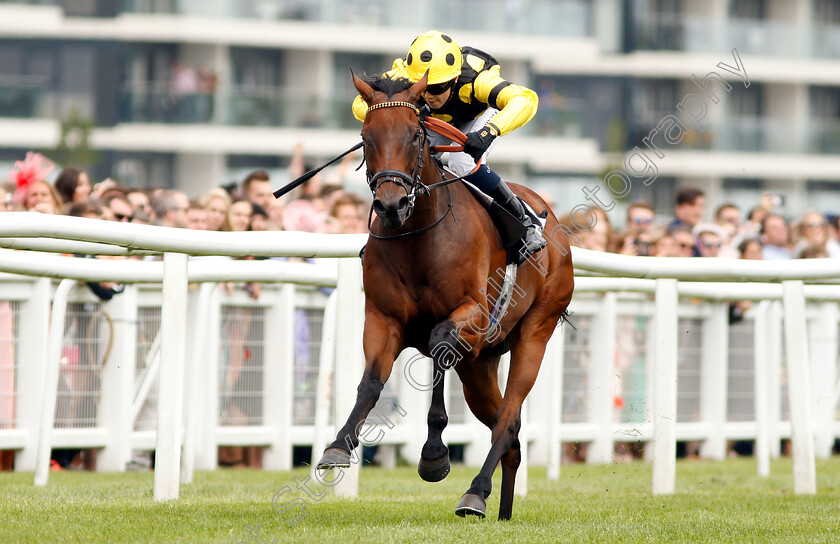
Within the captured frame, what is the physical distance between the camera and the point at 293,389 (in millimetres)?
8703

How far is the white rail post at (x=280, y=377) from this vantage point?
849 cm

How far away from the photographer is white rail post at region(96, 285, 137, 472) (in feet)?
25.6

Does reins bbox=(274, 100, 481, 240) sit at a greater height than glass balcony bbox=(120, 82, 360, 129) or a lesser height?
lesser

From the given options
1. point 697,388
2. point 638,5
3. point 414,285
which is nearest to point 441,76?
point 414,285

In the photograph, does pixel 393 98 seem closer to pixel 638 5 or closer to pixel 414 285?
pixel 414 285

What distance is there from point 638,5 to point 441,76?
37638mm

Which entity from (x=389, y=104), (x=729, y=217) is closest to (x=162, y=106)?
(x=729, y=217)

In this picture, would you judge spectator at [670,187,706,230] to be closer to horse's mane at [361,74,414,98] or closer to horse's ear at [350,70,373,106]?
horse's mane at [361,74,414,98]

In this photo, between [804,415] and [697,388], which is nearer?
[804,415]

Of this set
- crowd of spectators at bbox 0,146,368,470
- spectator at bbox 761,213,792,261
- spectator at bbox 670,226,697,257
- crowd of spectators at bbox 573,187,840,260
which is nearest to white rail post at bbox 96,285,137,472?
crowd of spectators at bbox 0,146,368,470

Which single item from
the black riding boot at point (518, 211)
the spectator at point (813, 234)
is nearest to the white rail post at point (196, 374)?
the black riding boot at point (518, 211)

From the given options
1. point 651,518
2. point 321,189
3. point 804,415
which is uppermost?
point 321,189

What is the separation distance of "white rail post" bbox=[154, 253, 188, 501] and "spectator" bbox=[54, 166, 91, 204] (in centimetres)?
395

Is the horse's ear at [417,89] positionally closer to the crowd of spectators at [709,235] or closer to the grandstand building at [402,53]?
the crowd of spectators at [709,235]
